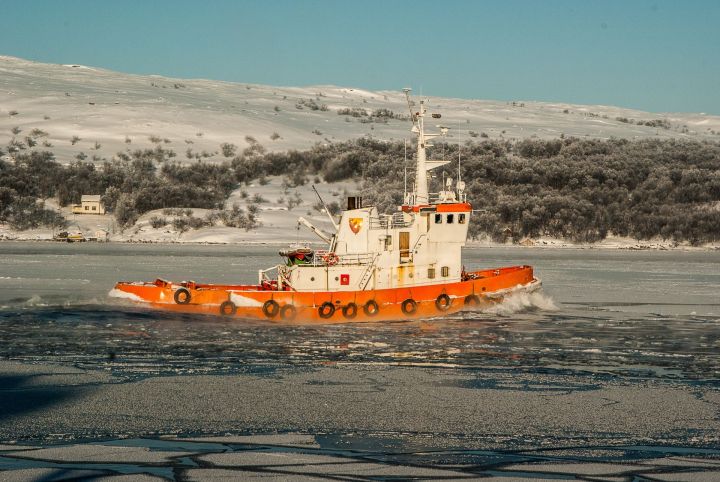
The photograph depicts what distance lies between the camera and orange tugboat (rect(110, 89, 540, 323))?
→ 83.8 ft

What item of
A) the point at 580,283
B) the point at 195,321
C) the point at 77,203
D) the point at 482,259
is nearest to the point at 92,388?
the point at 195,321

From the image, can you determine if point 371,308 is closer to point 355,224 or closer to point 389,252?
point 389,252

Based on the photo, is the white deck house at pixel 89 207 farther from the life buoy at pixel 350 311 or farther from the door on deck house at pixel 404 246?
the life buoy at pixel 350 311

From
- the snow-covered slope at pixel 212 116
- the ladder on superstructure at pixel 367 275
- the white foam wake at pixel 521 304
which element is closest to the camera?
the ladder on superstructure at pixel 367 275

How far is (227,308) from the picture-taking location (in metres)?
25.9

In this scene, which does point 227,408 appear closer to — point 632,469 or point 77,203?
point 632,469

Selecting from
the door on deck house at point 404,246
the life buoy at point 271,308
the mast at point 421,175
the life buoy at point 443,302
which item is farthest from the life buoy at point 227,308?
the mast at point 421,175

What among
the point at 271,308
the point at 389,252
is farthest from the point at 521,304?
the point at 271,308

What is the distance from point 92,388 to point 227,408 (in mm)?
2447

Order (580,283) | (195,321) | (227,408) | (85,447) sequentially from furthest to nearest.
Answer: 1. (580,283)
2. (195,321)
3. (227,408)
4. (85,447)

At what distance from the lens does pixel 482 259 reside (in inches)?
1828

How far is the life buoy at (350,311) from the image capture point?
83.2ft

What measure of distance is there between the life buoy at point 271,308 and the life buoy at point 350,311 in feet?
5.71

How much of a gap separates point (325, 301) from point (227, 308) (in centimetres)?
261
